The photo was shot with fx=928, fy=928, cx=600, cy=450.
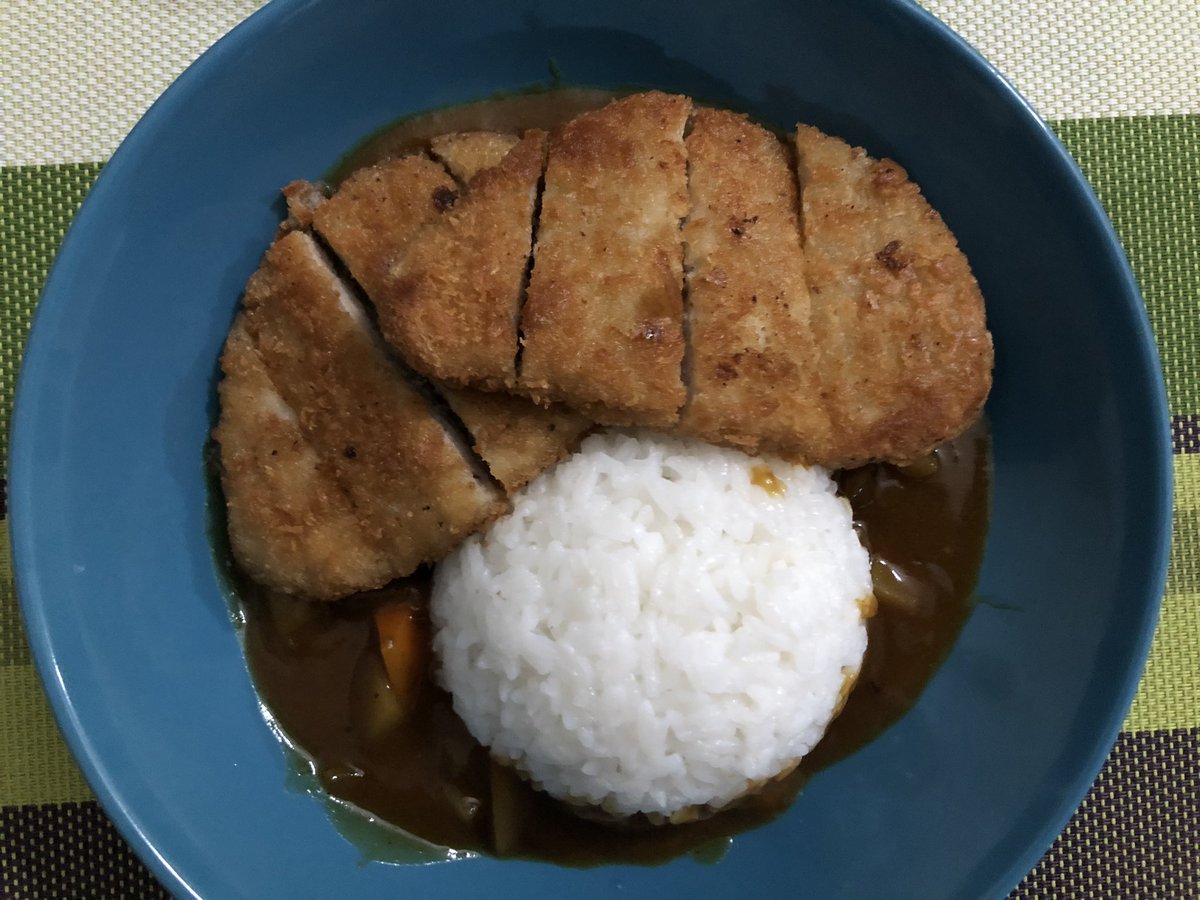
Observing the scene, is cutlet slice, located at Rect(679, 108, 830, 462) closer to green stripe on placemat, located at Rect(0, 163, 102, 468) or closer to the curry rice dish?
the curry rice dish

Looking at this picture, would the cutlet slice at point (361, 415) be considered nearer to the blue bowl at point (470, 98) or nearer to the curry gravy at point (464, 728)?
the blue bowl at point (470, 98)

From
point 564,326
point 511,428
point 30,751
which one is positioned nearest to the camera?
point 564,326

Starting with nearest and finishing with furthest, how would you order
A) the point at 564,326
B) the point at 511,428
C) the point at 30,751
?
the point at 564,326 → the point at 511,428 → the point at 30,751

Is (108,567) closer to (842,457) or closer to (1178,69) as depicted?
(842,457)

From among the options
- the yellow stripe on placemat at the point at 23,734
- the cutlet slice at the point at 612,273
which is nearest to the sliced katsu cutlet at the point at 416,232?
the cutlet slice at the point at 612,273

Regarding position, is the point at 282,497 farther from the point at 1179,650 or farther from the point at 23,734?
the point at 1179,650

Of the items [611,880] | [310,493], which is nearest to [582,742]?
[611,880]

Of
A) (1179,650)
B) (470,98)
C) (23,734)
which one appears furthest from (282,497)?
(1179,650)
